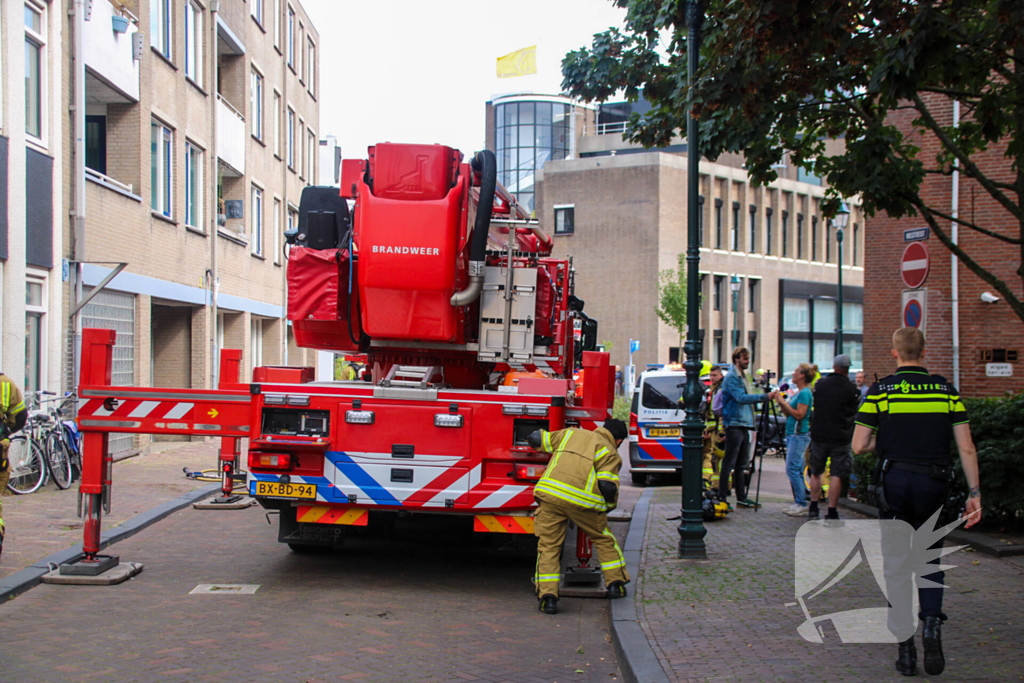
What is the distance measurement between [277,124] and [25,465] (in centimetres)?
1926

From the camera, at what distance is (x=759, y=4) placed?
26.7ft

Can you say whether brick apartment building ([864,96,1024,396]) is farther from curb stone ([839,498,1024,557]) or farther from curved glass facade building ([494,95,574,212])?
curved glass facade building ([494,95,574,212])

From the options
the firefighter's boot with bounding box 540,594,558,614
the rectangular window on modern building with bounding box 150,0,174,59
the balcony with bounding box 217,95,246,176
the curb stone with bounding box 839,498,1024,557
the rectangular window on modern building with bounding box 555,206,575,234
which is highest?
the rectangular window on modern building with bounding box 555,206,575,234

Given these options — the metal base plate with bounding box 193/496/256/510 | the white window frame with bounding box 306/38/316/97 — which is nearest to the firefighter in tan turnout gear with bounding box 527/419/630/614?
the metal base plate with bounding box 193/496/256/510

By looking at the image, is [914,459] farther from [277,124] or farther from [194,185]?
[277,124]

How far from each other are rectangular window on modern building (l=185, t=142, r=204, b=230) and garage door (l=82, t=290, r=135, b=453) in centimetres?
367

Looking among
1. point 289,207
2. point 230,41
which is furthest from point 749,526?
point 289,207

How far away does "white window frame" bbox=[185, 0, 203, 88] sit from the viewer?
21.2m

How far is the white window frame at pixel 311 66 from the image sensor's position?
115 feet

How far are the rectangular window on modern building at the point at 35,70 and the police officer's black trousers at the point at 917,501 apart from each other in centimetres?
1285

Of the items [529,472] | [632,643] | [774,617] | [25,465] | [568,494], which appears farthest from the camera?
[25,465]

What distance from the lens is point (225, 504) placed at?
484 inches

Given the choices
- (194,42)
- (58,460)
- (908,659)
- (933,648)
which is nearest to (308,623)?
(908,659)

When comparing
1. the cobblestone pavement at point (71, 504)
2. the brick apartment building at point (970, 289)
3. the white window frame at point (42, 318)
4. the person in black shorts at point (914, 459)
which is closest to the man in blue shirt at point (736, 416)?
the person in black shorts at point (914, 459)
